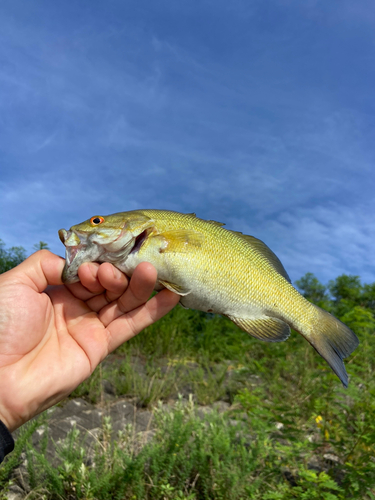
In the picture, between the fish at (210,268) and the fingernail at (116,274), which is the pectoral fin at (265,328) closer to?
the fish at (210,268)

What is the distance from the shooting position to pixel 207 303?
2242 mm

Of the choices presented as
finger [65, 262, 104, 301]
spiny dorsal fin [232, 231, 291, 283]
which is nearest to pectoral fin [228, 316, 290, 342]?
spiny dorsal fin [232, 231, 291, 283]

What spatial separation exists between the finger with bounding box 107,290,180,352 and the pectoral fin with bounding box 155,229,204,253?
306 mm

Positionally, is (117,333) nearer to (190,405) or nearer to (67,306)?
(67,306)

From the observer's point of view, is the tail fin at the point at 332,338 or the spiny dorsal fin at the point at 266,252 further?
the spiny dorsal fin at the point at 266,252

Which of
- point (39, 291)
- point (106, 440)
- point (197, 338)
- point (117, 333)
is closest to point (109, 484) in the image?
point (106, 440)

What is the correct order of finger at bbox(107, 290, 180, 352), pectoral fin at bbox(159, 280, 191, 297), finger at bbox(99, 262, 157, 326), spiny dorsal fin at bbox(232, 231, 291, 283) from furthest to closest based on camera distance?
spiny dorsal fin at bbox(232, 231, 291, 283), finger at bbox(107, 290, 180, 352), pectoral fin at bbox(159, 280, 191, 297), finger at bbox(99, 262, 157, 326)

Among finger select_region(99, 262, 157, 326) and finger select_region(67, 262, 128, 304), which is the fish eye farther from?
finger select_region(99, 262, 157, 326)

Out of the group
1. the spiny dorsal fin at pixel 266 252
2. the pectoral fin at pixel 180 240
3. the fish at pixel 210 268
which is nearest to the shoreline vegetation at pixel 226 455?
the fish at pixel 210 268

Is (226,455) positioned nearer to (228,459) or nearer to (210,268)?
(228,459)

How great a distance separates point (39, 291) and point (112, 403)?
10.1 feet

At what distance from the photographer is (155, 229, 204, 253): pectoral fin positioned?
2.18m

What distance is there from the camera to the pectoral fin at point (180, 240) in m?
2.18

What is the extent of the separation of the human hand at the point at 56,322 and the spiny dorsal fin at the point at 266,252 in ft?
2.12
